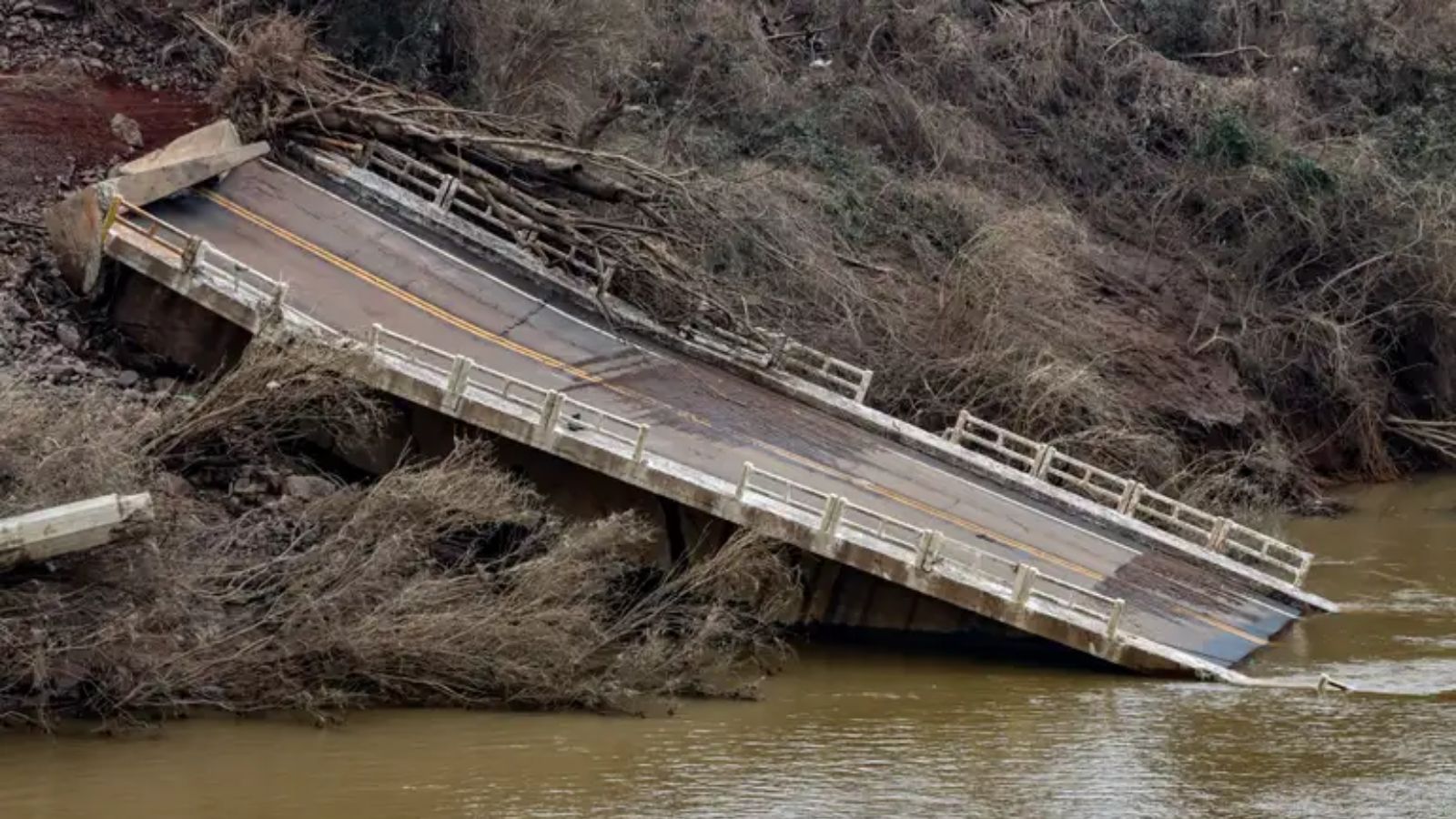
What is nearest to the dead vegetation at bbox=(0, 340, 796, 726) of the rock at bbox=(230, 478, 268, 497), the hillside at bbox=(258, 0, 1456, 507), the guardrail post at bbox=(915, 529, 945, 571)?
the rock at bbox=(230, 478, 268, 497)

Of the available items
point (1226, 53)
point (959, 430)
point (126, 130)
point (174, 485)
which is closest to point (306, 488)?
point (174, 485)

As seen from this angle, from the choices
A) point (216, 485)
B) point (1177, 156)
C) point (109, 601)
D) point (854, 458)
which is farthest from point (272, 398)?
point (1177, 156)

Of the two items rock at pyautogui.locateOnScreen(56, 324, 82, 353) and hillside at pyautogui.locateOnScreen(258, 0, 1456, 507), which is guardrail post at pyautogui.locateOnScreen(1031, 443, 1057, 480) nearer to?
hillside at pyautogui.locateOnScreen(258, 0, 1456, 507)

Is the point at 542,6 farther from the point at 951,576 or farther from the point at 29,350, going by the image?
the point at 951,576

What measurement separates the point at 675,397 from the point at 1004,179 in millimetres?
15676

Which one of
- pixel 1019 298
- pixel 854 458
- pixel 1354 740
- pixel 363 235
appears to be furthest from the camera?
pixel 1019 298

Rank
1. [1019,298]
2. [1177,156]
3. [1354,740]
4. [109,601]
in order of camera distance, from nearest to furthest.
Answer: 1. [109,601]
2. [1354,740]
3. [1019,298]
4. [1177,156]

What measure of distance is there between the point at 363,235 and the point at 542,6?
961 cm

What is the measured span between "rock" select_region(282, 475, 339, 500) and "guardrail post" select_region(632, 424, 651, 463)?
11.4 feet

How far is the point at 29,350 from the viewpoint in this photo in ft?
77.0

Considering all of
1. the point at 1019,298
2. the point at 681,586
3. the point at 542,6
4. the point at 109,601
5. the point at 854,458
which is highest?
the point at 542,6

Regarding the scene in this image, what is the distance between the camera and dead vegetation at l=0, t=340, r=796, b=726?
17.8 meters

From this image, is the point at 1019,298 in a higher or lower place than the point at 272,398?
higher

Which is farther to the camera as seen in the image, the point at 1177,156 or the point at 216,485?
the point at 1177,156
